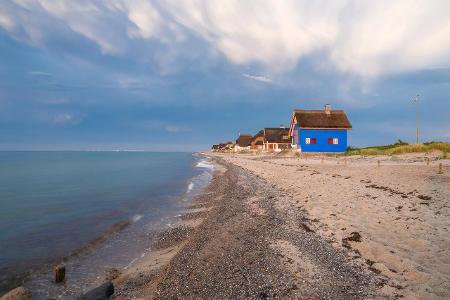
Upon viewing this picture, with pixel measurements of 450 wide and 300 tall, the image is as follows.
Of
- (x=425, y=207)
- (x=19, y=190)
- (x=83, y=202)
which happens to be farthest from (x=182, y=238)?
(x=19, y=190)

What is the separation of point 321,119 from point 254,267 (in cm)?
4726

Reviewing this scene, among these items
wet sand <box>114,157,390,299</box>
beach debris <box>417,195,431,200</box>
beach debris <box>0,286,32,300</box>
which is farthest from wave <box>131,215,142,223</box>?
beach debris <box>417,195,431,200</box>

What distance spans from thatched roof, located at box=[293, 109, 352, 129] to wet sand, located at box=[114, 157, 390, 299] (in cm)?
4035

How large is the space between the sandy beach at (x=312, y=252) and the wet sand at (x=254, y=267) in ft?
0.07

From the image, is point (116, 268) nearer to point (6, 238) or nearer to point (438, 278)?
point (6, 238)

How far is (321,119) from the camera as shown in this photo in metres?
51.3

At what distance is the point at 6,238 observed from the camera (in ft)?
42.5

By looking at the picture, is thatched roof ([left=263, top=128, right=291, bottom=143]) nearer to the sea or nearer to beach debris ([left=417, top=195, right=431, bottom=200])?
the sea

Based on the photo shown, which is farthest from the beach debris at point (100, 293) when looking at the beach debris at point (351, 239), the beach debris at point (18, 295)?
the beach debris at point (351, 239)

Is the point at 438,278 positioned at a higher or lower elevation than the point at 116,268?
higher

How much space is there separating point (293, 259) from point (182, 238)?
5.09 meters

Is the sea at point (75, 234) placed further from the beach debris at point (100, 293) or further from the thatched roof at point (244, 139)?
the thatched roof at point (244, 139)

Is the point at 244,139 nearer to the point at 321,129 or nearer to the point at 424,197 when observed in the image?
the point at 321,129

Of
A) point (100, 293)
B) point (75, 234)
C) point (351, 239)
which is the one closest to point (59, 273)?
point (100, 293)
